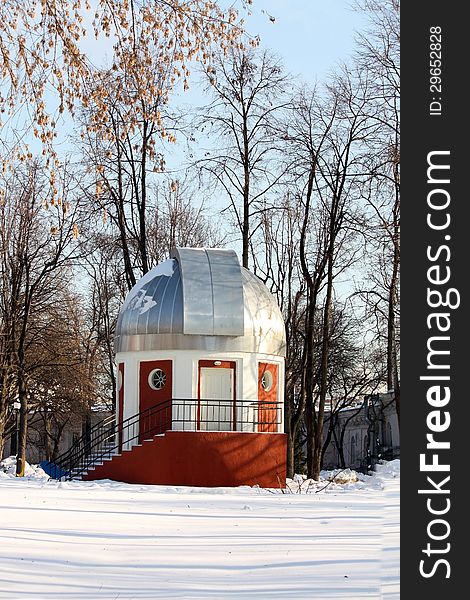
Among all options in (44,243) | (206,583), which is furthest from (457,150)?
(44,243)

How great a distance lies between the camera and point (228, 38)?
10.3 m

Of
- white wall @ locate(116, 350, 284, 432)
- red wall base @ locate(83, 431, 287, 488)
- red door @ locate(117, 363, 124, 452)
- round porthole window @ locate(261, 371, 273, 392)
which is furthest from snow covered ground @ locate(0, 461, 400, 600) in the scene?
round porthole window @ locate(261, 371, 273, 392)

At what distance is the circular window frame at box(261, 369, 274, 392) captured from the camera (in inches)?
1125

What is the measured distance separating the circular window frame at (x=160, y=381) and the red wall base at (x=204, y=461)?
2.15 metres

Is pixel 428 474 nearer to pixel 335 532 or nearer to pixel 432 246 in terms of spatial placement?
pixel 432 246

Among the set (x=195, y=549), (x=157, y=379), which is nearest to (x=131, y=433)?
(x=157, y=379)

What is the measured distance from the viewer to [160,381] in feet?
91.0

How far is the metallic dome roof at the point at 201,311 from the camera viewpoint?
27.1 metres

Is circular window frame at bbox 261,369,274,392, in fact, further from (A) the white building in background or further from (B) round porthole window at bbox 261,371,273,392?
(A) the white building in background

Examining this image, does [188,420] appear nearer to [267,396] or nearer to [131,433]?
[131,433]

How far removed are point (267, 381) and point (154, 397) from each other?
3.45m

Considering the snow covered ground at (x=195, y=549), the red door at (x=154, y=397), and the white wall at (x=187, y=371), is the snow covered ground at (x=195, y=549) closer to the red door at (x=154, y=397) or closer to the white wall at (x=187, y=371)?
the white wall at (x=187, y=371)

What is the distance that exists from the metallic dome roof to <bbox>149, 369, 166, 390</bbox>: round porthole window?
796 mm

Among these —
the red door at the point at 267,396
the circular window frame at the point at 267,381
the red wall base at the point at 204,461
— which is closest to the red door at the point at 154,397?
the red wall base at the point at 204,461
